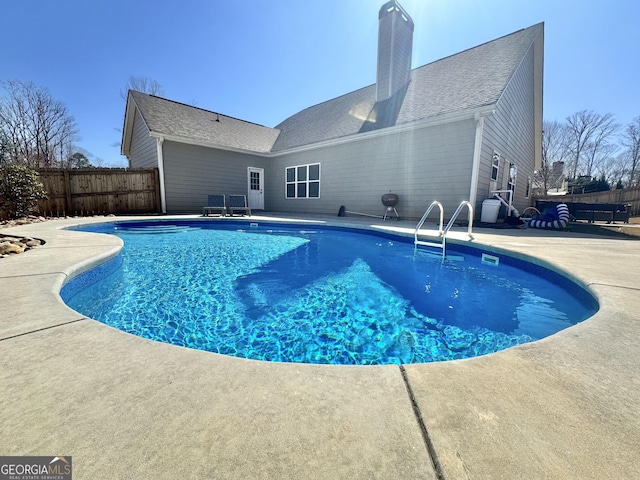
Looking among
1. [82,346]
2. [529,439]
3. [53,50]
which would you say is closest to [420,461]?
[529,439]

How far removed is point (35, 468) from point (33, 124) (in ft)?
93.4

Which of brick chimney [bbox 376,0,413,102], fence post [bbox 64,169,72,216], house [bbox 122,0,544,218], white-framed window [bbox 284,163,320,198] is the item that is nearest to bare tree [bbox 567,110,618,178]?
house [bbox 122,0,544,218]

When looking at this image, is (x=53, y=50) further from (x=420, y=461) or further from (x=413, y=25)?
(x=420, y=461)

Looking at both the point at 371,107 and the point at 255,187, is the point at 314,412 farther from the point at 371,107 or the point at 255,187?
the point at 255,187

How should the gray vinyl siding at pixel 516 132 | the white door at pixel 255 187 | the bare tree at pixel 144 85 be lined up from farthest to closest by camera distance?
the bare tree at pixel 144 85
the white door at pixel 255 187
the gray vinyl siding at pixel 516 132

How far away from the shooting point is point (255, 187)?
39.8ft

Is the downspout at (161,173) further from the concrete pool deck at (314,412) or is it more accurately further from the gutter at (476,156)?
the gutter at (476,156)

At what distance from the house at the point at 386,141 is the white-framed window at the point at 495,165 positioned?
0.03m

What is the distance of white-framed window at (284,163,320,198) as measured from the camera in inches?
416

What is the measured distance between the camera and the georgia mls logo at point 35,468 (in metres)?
0.64

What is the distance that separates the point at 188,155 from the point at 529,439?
11659 mm

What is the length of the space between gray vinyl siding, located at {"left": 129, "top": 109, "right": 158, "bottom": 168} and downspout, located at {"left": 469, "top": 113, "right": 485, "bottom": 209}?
34.5ft

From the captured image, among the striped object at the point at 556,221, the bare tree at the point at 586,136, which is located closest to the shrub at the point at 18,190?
the striped object at the point at 556,221

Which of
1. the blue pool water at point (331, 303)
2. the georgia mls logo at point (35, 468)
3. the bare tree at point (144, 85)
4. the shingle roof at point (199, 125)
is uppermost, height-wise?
the bare tree at point (144, 85)
